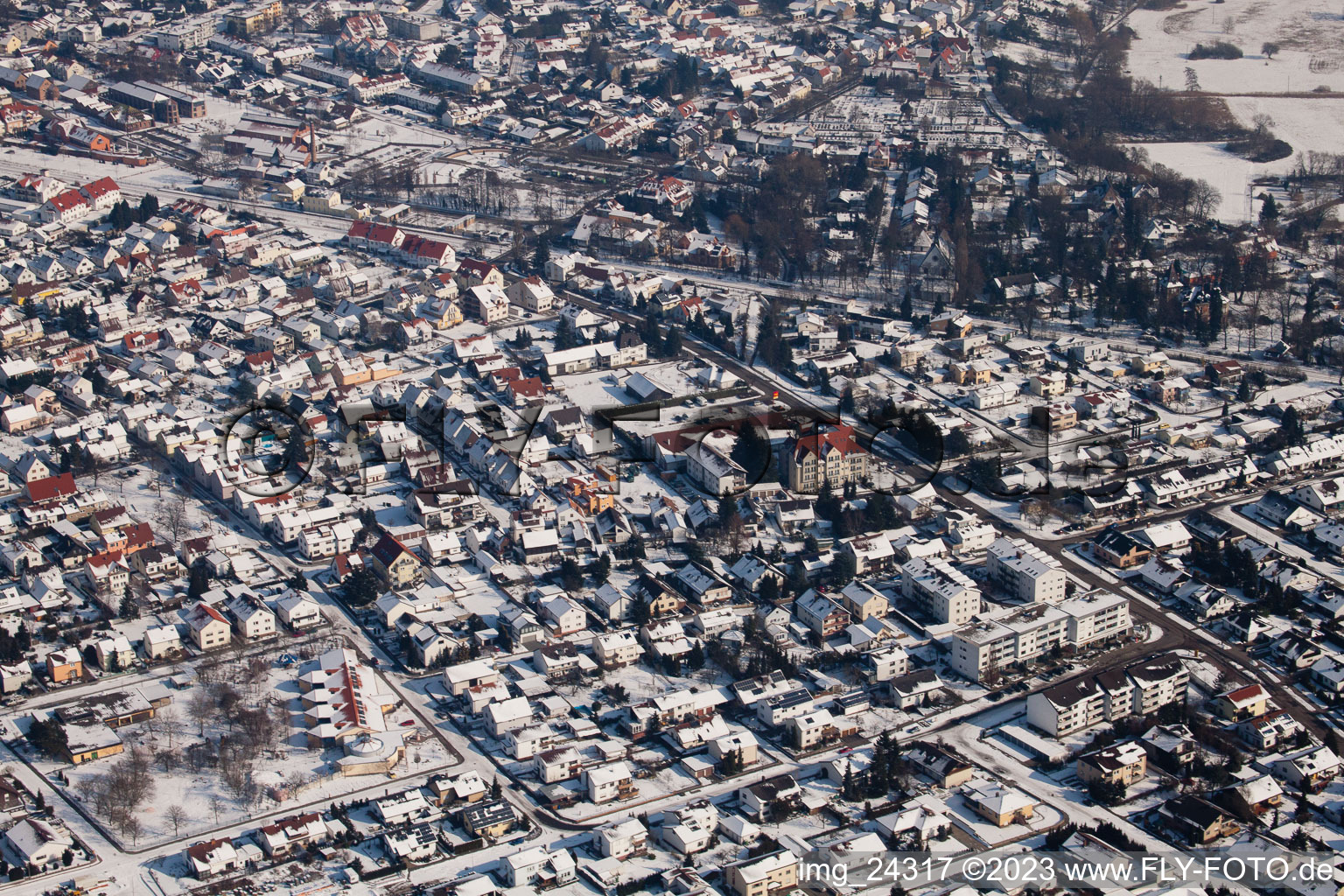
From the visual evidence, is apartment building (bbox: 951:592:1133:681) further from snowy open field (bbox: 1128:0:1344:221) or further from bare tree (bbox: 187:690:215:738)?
snowy open field (bbox: 1128:0:1344:221)

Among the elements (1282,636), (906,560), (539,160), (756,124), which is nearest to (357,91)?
(539,160)

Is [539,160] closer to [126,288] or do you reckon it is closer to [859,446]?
[126,288]

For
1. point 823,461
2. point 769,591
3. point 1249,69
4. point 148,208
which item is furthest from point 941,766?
point 1249,69

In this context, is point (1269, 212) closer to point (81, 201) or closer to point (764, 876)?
point (764, 876)

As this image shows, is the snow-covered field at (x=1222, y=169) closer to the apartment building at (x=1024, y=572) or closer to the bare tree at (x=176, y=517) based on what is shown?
the apartment building at (x=1024, y=572)

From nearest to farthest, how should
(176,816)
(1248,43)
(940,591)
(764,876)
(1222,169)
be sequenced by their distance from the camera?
1. (764,876)
2. (176,816)
3. (940,591)
4. (1222,169)
5. (1248,43)

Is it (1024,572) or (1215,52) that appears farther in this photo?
(1215,52)
